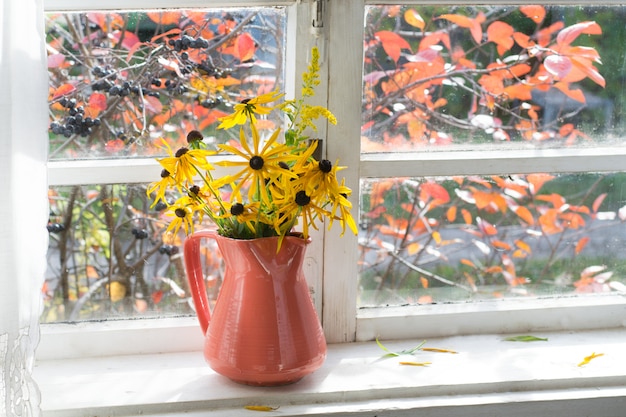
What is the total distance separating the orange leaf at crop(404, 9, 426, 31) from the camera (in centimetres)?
155

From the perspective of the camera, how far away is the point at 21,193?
1.17 metres

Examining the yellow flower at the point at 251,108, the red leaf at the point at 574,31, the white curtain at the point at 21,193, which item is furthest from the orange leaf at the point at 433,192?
the white curtain at the point at 21,193

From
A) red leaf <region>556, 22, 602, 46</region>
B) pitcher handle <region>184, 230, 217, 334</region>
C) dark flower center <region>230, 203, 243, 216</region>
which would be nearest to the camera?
dark flower center <region>230, 203, 243, 216</region>

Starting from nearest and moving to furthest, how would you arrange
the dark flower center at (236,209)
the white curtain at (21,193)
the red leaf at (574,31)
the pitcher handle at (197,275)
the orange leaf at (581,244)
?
the white curtain at (21,193) < the dark flower center at (236,209) < the pitcher handle at (197,275) < the red leaf at (574,31) < the orange leaf at (581,244)

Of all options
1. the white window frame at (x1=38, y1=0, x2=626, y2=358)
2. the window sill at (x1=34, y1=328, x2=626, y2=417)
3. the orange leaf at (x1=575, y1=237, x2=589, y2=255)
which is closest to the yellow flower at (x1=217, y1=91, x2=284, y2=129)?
the white window frame at (x1=38, y1=0, x2=626, y2=358)

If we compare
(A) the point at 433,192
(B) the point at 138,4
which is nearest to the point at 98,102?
(B) the point at 138,4

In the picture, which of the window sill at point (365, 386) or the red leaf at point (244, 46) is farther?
the red leaf at point (244, 46)

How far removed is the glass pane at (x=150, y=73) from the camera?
146 centimetres

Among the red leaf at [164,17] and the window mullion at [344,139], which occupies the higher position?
the red leaf at [164,17]

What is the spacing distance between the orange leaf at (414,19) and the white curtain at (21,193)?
0.66 metres

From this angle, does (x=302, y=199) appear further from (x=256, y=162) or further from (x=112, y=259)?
(x=112, y=259)

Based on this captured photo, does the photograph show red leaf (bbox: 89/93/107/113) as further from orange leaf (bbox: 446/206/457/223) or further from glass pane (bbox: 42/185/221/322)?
orange leaf (bbox: 446/206/457/223)

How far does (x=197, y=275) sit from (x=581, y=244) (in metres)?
0.79

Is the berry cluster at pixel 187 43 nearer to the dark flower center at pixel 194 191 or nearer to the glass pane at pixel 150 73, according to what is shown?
the glass pane at pixel 150 73
